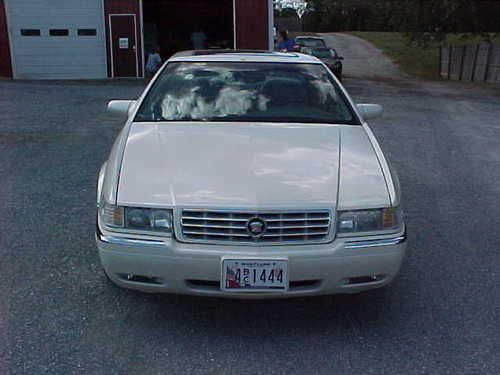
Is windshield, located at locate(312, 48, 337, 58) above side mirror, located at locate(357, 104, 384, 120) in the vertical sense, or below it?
below

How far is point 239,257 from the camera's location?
3.15 metres

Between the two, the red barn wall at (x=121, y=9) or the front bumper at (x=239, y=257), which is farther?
the red barn wall at (x=121, y=9)

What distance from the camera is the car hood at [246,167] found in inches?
130

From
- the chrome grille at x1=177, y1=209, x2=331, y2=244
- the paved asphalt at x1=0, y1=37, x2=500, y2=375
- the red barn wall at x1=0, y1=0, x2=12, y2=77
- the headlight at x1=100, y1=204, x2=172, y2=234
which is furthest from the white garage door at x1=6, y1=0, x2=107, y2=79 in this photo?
the chrome grille at x1=177, y1=209, x2=331, y2=244

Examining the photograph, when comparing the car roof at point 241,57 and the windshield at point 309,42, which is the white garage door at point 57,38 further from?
the car roof at point 241,57

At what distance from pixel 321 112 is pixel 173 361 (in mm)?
2260

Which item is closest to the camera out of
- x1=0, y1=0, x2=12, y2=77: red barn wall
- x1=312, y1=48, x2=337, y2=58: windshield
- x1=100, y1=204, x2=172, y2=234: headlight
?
x1=100, y1=204, x2=172, y2=234: headlight

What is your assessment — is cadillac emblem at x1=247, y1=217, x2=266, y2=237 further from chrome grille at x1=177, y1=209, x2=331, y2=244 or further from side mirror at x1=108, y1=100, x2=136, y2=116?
side mirror at x1=108, y1=100, x2=136, y2=116

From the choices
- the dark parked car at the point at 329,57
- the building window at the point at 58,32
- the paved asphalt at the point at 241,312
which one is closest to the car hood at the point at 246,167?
the paved asphalt at the point at 241,312

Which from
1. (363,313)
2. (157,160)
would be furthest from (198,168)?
(363,313)

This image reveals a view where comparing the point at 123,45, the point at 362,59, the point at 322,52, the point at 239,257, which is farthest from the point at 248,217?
the point at 362,59

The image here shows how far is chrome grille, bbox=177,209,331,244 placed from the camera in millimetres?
3213

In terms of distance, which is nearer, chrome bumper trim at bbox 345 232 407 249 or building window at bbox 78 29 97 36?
chrome bumper trim at bbox 345 232 407 249

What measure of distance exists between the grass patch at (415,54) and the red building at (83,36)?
7706mm
